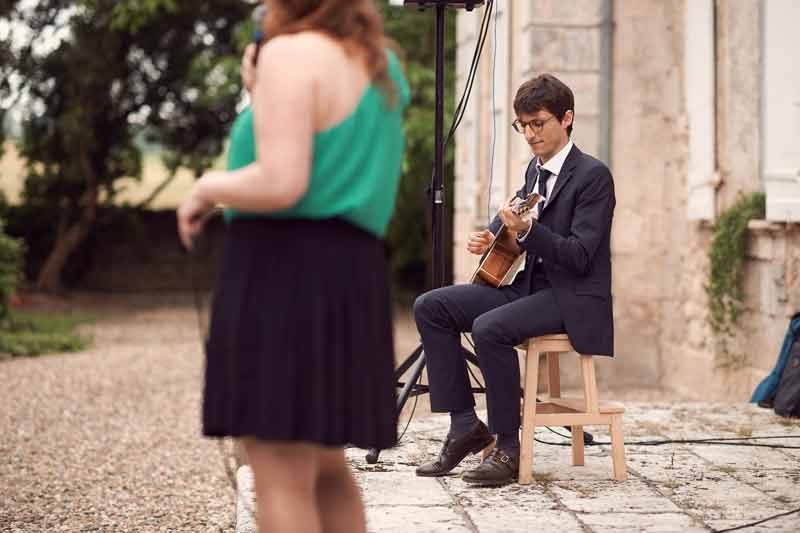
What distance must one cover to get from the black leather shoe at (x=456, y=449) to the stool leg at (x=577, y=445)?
13.3 inches

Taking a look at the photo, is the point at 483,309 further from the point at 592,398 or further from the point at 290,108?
the point at 290,108

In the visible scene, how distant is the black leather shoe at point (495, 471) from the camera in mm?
A: 3979

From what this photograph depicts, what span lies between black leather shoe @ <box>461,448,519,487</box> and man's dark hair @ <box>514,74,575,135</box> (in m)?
1.16

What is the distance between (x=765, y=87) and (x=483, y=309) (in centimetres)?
272

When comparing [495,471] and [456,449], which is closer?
[495,471]

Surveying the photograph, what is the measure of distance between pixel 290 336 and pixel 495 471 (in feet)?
6.61

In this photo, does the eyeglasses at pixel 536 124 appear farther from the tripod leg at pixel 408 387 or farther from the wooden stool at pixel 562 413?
the tripod leg at pixel 408 387

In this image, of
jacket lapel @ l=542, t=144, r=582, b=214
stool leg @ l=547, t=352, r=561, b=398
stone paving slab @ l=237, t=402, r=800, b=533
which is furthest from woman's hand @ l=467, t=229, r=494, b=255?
stone paving slab @ l=237, t=402, r=800, b=533

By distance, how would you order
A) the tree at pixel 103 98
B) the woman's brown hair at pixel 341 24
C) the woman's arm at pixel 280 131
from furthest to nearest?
the tree at pixel 103 98
the woman's brown hair at pixel 341 24
the woman's arm at pixel 280 131

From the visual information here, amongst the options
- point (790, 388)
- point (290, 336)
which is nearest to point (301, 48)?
point (290, 336)

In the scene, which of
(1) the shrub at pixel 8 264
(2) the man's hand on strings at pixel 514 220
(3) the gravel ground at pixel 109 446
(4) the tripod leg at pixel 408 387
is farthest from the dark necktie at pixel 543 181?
(1) the shrub at pixel 8 264

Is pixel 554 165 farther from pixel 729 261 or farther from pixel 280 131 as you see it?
pixel 729 261

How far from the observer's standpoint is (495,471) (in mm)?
3984

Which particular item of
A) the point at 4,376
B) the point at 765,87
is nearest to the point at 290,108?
the point at 765,87
